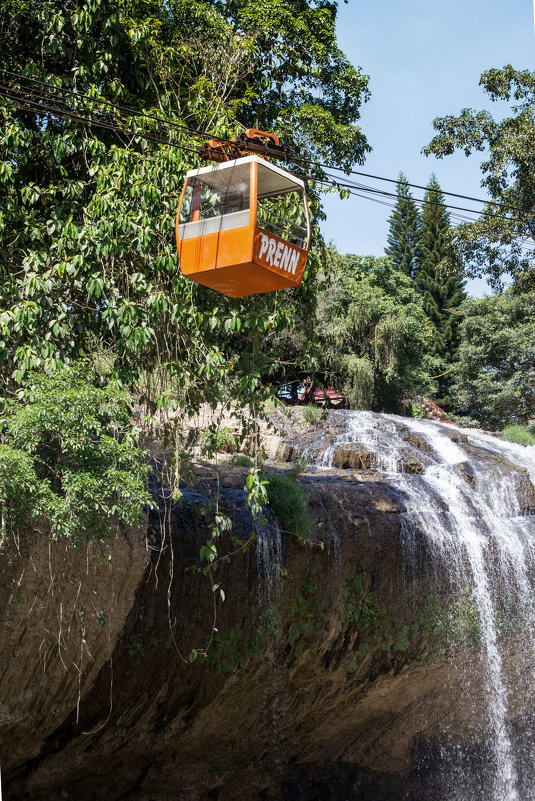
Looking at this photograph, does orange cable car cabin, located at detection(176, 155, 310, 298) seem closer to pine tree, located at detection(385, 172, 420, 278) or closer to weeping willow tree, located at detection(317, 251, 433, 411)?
weeping willow tree, located at detection(317, 251, 433, 411)

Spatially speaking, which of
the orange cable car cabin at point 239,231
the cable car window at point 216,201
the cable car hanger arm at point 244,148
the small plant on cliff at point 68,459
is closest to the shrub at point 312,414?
the cable car hanger arm at point 244,148

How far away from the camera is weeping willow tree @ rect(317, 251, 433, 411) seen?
90.1ft

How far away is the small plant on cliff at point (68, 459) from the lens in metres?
7.39

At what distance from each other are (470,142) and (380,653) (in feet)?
38.7

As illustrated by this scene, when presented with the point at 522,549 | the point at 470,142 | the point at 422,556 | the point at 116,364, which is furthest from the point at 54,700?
the point at 470,142

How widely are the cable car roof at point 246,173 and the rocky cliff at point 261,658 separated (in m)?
3.68

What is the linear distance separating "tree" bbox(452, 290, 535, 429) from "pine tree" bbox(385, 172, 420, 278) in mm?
12248

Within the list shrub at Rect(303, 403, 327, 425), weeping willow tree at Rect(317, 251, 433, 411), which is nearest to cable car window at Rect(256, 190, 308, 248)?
shrub at Rect(303, 403, 327, 425)

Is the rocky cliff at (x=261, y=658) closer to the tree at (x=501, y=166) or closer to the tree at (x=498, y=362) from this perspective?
the tree at (x=501, y=166)

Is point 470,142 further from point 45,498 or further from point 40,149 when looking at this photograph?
point 45,498

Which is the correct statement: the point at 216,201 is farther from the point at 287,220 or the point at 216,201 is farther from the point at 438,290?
the point at 438,290

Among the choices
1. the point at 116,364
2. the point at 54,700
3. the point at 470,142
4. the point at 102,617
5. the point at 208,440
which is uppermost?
the point at 470,142

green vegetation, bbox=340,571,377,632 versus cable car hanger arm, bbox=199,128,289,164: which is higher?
cable car hanger arm, bbox=199,128,289,164

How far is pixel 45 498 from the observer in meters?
7.49
